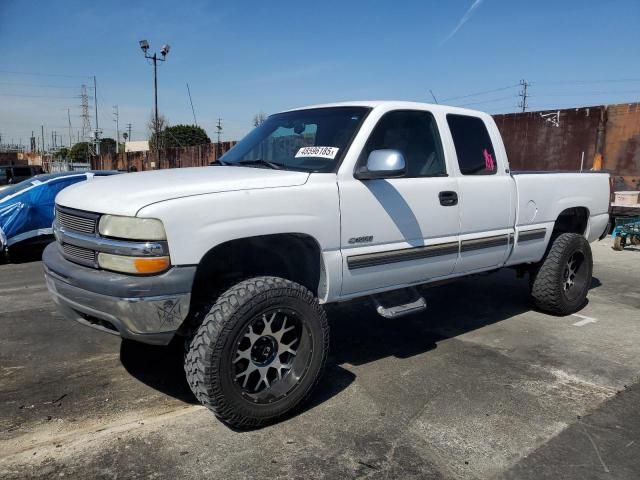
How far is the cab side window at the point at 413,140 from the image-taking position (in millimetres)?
3854

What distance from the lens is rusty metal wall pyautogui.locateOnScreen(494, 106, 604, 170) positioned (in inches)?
552

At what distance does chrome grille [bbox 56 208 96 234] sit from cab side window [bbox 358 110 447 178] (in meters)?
1.89

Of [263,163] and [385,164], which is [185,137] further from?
[385,164]

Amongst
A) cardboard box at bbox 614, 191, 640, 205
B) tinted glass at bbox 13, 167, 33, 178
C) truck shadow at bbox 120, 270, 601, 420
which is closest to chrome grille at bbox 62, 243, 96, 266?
truck shadow at bbox 120, 270, 601, 420

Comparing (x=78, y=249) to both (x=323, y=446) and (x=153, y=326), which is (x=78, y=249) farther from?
(x=323, y=446)

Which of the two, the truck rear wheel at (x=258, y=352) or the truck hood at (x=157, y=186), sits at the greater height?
the truck hood at (x=157, y=186)

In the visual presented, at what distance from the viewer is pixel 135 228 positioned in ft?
9.15

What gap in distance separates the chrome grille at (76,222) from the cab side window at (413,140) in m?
1.89

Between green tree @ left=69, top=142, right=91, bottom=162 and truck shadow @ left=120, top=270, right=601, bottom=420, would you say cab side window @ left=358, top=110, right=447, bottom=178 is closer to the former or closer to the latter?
truck shadow @ left=120, top=270, right=601, bottom=420

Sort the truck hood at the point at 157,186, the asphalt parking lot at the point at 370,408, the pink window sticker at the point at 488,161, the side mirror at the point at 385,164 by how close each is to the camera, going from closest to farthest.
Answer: the asphalt parking lot at the point at 370,408 < the truck hood at the point at 157,186 < the side mirror at the point at 385,164 < the pink window sticker at the point at 488,161

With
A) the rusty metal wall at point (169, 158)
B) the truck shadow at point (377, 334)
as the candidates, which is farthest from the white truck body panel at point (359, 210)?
the rusty metal wall at point (169, 158)

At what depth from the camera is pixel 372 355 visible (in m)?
4.34

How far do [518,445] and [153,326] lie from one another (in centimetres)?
215

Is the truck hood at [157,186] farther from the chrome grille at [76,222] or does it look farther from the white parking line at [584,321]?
the white parking line at [584,321]
